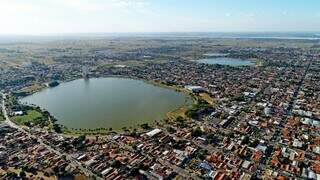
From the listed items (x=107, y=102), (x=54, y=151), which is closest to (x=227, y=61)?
(x=107, y=102)

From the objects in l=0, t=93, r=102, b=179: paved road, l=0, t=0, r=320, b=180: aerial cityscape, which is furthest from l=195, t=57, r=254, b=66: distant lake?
l=0, t=93, r=102, b=179: paved road

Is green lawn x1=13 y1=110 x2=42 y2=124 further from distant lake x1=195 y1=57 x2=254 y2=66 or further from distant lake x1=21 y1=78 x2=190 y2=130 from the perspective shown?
distant lake x1=195 y1=57 x2=254 y2=66

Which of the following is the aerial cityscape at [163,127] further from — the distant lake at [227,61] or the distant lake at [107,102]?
the distant lake at [227,61]

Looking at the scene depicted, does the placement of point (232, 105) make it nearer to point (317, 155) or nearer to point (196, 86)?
point (196, 86)

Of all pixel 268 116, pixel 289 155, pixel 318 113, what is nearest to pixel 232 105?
pixel 268 116

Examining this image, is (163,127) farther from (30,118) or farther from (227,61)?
(227,61)

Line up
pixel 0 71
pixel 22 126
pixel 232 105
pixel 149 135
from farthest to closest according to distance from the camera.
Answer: pixel 0 71 → pixel 232 105 → pixel 22 126 → pixel 149 135
